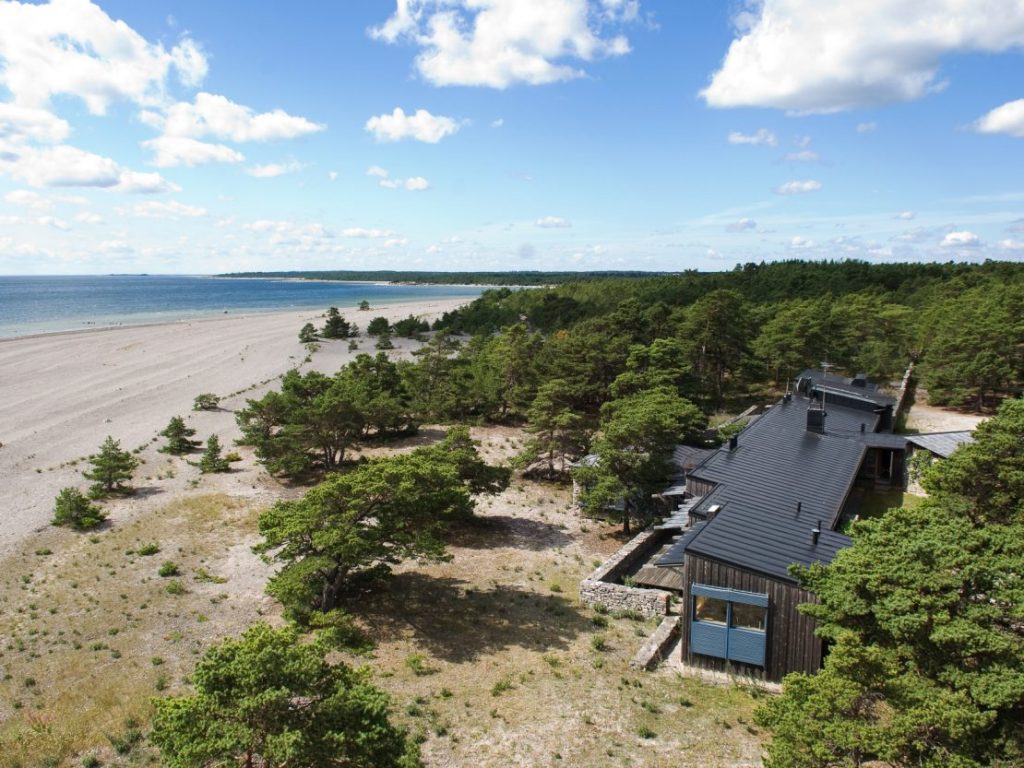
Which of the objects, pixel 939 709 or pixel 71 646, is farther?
pixel 71 646

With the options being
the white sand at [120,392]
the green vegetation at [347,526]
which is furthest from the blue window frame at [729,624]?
the white sand at [120,392]

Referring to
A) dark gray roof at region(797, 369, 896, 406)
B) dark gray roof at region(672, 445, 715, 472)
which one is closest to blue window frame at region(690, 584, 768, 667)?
dark gray roof at region(672, 445, 715, 472)

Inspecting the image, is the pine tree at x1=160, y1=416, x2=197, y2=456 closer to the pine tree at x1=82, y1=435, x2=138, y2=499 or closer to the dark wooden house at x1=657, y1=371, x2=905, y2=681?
the pine tree at x1=82, y1=435, x2=138, y2=499

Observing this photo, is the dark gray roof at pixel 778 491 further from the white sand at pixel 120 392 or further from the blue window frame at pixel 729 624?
the white sand at pixel 120 392

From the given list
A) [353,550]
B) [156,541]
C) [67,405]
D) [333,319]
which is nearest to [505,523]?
[353,550]

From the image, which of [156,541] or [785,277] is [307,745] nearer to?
[156,541]

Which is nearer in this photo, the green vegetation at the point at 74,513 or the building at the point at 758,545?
the building at the point at 758,545

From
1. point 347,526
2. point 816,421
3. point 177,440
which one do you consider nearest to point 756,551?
point 347,526

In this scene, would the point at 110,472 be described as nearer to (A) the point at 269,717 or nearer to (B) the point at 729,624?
(A) the point at 269,717
